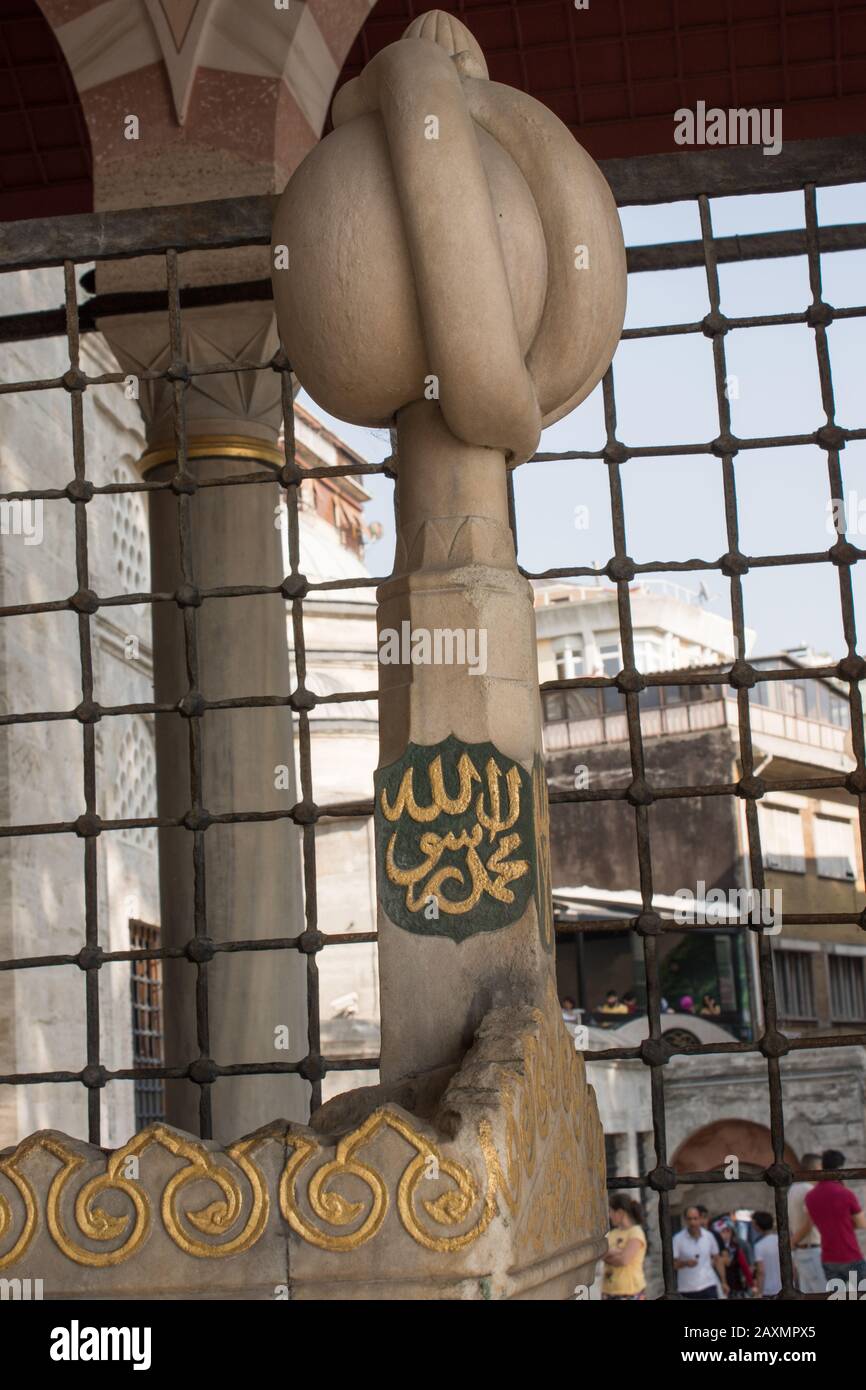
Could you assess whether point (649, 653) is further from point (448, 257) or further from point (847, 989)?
point (448, 257)

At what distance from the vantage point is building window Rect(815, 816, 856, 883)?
24797 millimetres

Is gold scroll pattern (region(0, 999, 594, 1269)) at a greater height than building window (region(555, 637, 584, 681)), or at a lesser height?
lesser

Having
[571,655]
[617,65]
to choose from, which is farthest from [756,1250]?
[571,655]

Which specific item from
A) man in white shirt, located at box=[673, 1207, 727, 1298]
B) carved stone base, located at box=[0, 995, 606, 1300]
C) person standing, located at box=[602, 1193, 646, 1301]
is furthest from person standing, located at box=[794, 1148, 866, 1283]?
carved stone base, located at box=[0, 995, 606, 1300]

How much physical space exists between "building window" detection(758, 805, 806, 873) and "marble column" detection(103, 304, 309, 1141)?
19513 mm

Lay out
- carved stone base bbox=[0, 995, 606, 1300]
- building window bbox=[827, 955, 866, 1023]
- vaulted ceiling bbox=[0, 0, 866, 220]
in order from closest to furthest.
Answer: carved stone base bbox=[0, 995, 606, 1300], vaulted ceiling bbox=[0, 0, 866, 220], building window bbox=[827, 955, 866, 1023]

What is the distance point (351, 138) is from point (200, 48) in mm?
2647

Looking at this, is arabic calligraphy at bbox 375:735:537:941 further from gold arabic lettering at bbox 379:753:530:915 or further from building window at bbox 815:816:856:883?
building window at bbox 815:816:856:883

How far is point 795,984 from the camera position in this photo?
2262 centimetres

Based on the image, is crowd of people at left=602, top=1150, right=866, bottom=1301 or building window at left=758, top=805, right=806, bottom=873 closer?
crowd of people at left=602, top=1150, right=866, bottom=1301

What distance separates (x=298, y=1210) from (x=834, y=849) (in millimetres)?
24092

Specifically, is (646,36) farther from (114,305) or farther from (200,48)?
(114,305)
